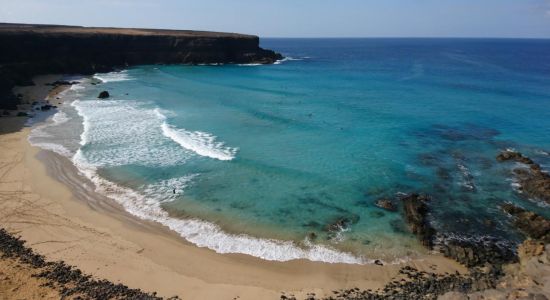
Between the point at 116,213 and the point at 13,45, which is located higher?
the point at 13,45

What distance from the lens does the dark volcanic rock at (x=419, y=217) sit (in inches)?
687

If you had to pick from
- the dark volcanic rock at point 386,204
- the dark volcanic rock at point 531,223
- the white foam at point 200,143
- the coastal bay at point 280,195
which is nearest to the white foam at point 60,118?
the coastal bay at point 280,195

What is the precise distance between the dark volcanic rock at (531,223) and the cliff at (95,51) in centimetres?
4286

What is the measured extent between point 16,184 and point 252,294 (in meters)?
16.9

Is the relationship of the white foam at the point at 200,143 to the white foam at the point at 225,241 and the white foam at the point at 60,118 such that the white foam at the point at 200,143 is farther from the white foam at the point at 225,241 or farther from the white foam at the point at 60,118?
the white foam at the point at 60,118

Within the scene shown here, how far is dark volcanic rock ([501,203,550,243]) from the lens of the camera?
57.8 ft

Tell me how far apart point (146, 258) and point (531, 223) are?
A: 17.7 meters

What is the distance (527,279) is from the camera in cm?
1351

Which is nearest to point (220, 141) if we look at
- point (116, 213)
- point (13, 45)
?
point (116, 213)

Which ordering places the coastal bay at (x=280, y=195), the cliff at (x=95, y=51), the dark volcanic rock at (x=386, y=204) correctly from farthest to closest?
the cliff at (x=95, y=51) → the dark volcanic rock at (x=386, y=204) → the coastal bay at (x=280, y=195)

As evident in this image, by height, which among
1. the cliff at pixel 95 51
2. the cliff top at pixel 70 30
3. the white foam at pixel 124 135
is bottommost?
the white foam at pixel 124 135

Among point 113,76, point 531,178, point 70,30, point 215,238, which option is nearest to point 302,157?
point 215,238

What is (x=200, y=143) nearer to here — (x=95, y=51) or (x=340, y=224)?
(x=340, y=224)

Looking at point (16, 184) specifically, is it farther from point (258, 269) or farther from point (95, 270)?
point (258, 269)
